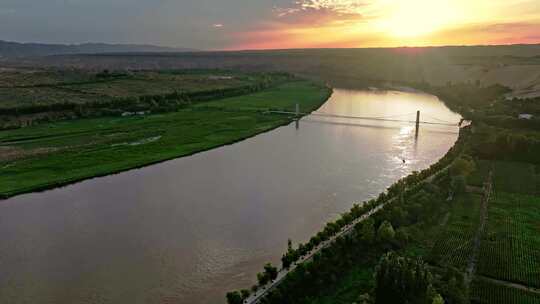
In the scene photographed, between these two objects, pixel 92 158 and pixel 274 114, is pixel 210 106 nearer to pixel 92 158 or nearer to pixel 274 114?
pixel 274 114

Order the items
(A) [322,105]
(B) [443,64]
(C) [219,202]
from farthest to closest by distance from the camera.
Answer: (B) [443,64] < (A) [322,105] < (C) [219,202]

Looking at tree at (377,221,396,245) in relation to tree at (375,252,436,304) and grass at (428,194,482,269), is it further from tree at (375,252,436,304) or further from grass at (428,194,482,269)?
tree at (375,252,436,304)

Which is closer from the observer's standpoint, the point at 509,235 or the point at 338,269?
the point at 338,269

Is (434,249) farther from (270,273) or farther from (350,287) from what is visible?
(270,273)

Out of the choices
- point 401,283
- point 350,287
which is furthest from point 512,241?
point 401,283

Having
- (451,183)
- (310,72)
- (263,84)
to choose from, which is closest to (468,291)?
(451,183)
